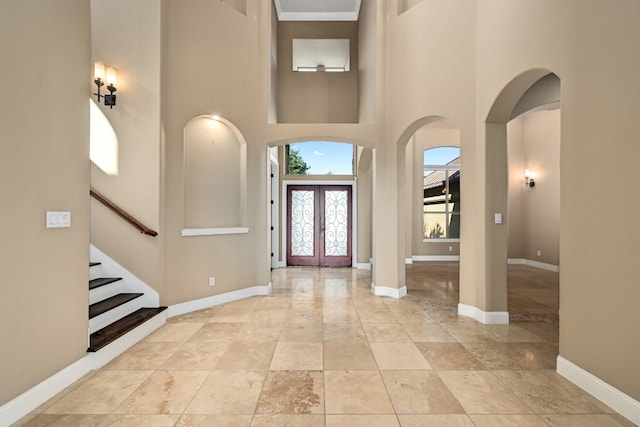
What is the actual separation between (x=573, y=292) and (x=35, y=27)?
14.5 ft

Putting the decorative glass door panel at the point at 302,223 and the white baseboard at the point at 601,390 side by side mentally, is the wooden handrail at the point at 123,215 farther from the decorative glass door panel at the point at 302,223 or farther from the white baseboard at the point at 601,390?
the decorative glass door panel at the point at 302,223

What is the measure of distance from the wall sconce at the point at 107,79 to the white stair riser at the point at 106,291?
2.11 m

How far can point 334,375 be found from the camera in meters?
2.58

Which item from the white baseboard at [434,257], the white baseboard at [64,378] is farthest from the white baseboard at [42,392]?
the white baseboard at [434,257]

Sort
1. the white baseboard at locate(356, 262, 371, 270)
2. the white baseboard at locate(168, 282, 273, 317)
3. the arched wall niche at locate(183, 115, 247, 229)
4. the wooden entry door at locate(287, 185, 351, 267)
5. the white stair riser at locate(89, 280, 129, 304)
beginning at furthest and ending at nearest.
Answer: the wooden entry door at locate(287, 185, 351, 267) → the white baseboard at locate(356, 262, 371, 270) → the arched wall niche at locate(183, 115, 247, 229) → the white baseboard at locate(168, 282, 273, 317) → the white stair riser at locate(89, 280, 129, 304)

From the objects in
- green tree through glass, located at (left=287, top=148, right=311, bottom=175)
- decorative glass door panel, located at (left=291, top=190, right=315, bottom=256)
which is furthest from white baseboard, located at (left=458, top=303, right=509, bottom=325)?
green tree through glass, located at (left=287, top=148, right=311, bottom=175)

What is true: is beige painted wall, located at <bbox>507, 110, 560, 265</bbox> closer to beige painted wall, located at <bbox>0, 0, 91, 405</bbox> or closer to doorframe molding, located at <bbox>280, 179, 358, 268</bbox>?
doorframe molding, located at <bbox>280, 179, 358, 268</bbox>

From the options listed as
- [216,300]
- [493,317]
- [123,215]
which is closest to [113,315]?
[123,215]

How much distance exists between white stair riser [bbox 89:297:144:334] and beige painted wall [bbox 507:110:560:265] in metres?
7.58

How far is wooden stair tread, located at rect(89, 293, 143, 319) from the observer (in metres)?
3.11

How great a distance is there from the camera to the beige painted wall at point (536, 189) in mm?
7332

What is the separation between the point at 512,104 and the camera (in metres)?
3.59

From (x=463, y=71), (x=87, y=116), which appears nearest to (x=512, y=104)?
(x=463, y=71)

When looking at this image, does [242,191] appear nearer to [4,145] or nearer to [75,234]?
[75,234]
